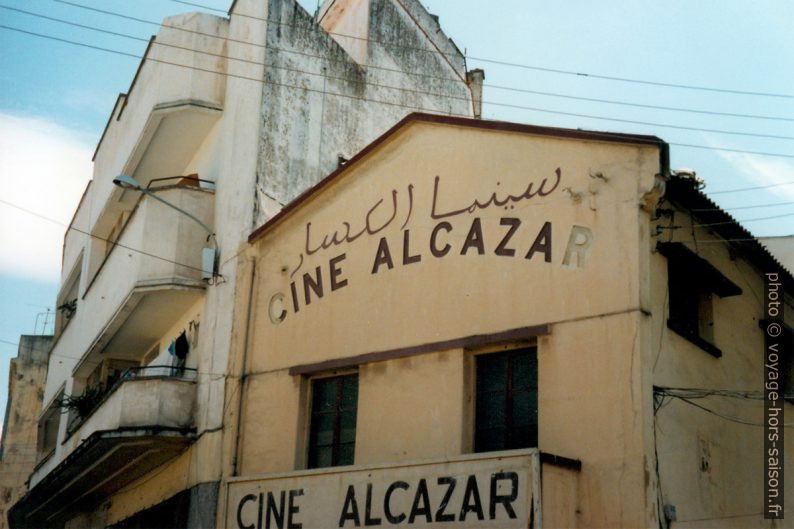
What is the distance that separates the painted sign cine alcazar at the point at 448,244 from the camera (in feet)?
45.4

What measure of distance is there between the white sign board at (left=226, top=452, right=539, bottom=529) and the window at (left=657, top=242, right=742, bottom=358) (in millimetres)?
2933

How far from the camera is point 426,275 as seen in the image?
15.6 m

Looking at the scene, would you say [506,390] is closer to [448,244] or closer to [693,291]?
[448,244]

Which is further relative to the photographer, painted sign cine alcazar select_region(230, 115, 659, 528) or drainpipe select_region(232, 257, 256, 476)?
drainpipe select_region(232, 257, 256, 476)

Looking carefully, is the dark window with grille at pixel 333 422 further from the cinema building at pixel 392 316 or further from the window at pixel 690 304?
the window at pixel 690 304

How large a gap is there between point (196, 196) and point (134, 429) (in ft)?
13.8

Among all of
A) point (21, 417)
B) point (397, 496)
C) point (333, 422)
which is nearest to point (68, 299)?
point (21, 417)

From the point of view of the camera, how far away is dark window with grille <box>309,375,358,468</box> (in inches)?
634

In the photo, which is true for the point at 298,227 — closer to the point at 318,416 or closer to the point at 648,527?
the point at 318,416

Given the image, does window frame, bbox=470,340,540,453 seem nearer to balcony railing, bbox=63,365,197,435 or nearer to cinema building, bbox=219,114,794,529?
cinema building, bbox=219,114,794,529

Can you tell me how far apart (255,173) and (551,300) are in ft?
21.8

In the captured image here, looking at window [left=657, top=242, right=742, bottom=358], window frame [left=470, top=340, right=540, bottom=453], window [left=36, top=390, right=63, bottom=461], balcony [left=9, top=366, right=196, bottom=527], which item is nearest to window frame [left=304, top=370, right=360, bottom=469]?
window frame [left=470, top=340, right=540, bottom=453]

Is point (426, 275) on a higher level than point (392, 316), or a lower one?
higher

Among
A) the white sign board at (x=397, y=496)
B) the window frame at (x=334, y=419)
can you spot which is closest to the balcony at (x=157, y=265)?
the window frame at (x=334, y=419)
